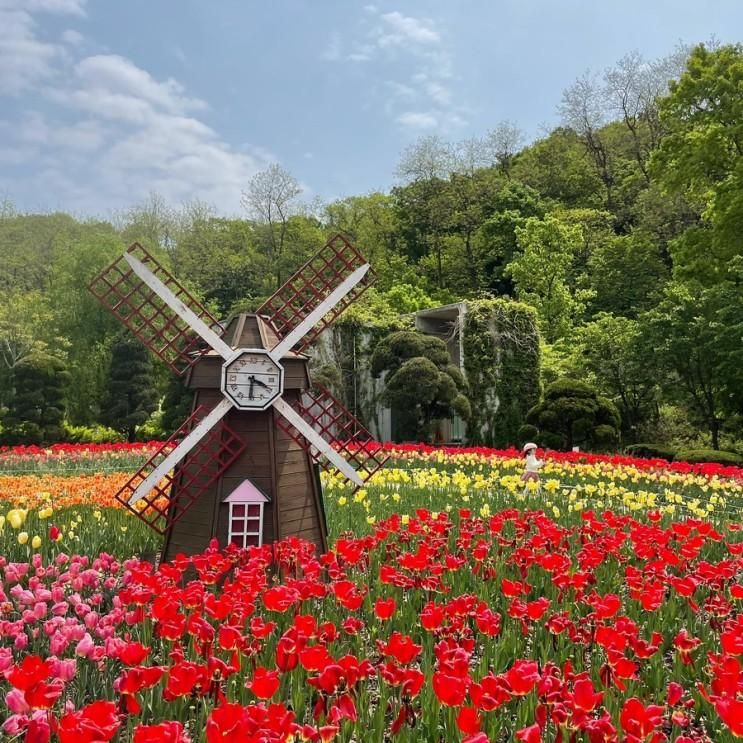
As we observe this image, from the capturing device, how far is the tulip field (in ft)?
7.26

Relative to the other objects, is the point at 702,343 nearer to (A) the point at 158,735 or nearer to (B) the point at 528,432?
(B) the point at 528,432

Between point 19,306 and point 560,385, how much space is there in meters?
25.3

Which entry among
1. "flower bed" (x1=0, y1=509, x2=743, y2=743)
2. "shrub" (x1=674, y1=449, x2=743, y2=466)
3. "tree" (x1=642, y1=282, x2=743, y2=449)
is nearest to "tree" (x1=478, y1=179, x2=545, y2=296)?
"tree" (x1=642, y1=282, x2=743, y2=449)

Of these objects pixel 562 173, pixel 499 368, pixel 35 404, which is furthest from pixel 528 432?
pixel 562 173

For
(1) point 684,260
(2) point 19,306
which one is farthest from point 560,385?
(2) point 19,306

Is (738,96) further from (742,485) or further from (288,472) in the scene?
(288,472)

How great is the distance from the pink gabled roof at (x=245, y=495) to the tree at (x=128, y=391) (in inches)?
791

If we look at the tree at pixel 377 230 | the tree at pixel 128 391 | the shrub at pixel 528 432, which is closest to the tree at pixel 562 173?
the tree at pixel 377 230

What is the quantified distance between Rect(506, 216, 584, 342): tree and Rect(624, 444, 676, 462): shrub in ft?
42.1

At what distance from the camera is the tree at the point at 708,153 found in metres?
18.4

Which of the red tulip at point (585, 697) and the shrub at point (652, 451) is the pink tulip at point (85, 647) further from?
the shrub at point (652, 451)

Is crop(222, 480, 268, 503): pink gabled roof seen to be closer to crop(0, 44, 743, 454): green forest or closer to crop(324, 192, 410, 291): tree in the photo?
crop(0, 44, 743, 454): green forest

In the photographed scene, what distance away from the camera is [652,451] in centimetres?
1731

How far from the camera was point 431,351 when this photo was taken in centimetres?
2091
